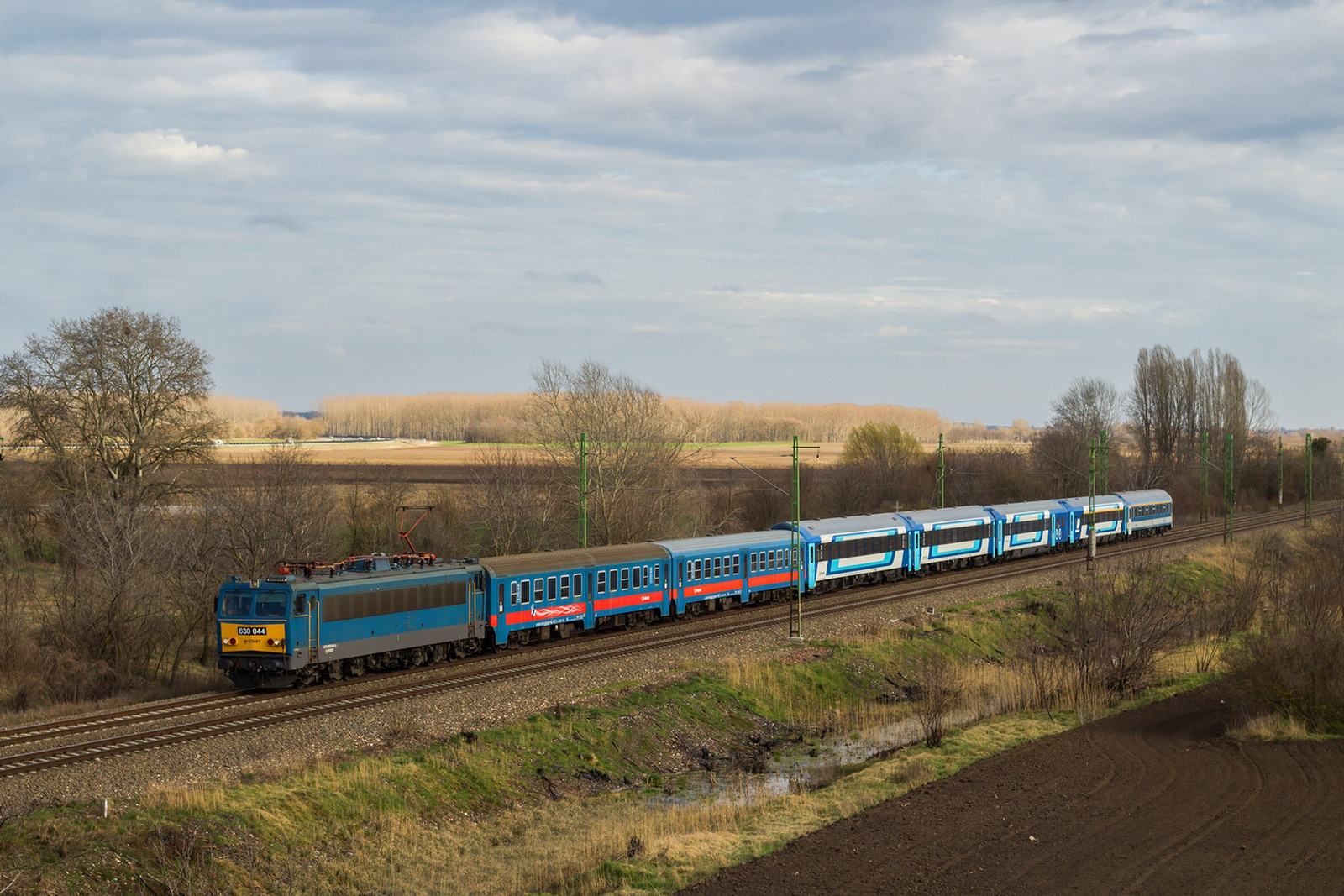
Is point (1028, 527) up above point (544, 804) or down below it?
above

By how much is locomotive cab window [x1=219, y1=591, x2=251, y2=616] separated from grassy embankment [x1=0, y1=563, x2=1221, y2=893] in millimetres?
5521

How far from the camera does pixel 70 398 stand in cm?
5109

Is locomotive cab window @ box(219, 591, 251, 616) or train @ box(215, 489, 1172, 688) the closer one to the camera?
locomotive cab window @ box(219, 591, 251, 616)

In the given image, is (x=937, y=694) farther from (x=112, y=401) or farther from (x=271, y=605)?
(x=112, y=401)

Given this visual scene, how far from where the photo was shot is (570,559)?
35781 mm

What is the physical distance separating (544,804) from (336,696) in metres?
7.15

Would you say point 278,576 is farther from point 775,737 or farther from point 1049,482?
point 1049,482

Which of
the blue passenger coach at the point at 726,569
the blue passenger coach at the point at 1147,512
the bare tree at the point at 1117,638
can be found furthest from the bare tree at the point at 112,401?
the blue passenger coach at the point at 1147,512

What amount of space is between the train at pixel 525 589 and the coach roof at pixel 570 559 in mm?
51

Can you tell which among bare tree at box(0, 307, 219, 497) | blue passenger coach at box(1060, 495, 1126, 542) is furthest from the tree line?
blue passenger coach at box(1060, 495, 1126, 542)

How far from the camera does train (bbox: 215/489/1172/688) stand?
2667cm

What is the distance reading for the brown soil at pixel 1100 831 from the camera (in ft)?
50.5

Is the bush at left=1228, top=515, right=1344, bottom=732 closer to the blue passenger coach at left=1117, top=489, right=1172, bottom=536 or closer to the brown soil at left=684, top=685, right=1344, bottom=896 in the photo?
the brown soil at left=684, top=685, right=1344, bottom=896

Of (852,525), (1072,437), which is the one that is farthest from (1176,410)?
(852,525)
